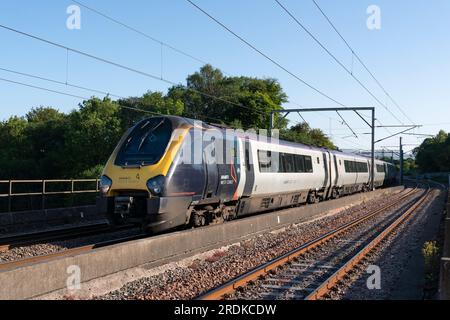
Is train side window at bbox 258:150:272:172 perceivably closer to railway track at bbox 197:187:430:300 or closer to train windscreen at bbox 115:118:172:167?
railway track at bbox 197:187:430:300

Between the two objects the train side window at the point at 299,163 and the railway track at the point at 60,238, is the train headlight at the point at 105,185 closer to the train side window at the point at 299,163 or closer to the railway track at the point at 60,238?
the railway track at the point at 60,238

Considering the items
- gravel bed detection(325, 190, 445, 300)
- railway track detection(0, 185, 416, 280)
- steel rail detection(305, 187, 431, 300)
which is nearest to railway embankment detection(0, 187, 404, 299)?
railway track detection(0, 185, 416, 280)

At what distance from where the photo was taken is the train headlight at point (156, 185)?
36.3 feet

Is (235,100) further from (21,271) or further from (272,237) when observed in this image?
(21,271)

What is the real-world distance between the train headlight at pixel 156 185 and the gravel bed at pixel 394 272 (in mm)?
4437

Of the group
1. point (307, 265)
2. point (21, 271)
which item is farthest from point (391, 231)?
point (21, 271)

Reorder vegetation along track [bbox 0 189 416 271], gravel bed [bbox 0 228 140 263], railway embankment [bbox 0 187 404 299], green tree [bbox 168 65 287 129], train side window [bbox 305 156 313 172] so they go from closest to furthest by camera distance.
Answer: railway embankment [bbox 0 187 404 299], vegetation along track [bbox 0 189 416 271], gravel bed [bbox 0 228 140 263], train side window [bbox 305 156 313 172], green tree [bbox 168 65 287 129]

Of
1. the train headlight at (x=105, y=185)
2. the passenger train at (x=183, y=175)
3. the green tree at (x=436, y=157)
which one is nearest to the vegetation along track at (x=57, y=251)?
the passenger train at (x=183, y=175)

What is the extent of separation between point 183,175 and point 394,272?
5.11m

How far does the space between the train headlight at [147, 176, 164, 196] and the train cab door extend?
180 cm

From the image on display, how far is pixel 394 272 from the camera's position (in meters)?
10.1

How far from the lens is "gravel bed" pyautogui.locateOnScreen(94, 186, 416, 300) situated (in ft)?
26.0

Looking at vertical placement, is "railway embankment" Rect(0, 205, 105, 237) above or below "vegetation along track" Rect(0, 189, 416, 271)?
above

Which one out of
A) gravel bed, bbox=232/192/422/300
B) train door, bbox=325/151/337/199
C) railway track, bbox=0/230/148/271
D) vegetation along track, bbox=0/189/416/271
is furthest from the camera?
train door, bbox=325/151/337/199
